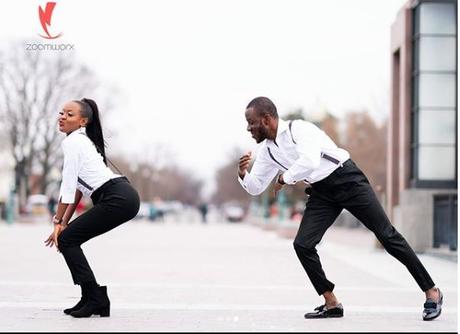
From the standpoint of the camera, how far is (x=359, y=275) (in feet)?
42.9

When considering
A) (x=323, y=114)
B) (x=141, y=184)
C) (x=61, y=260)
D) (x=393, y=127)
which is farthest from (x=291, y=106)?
(x=61, y=260)

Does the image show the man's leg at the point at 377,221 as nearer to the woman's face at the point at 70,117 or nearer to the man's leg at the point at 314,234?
the man's leg at the point at 314,234

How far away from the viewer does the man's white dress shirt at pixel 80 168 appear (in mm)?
7191

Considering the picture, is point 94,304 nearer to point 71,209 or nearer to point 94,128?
point 71,209

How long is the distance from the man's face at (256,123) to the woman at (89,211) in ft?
3.39

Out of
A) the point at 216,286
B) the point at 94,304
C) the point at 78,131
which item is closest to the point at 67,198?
the point at 78,131

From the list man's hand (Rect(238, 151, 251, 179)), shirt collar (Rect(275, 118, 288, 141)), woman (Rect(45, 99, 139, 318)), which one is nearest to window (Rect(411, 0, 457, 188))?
man's hand (Rect(238, 151, 251, 179))

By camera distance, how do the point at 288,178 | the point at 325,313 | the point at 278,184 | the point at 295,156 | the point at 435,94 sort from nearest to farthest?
1. the point at 288,178
2. the point at 278,184
3. the point at 295,156
4. the point at 325,313
5. the point at 435,94

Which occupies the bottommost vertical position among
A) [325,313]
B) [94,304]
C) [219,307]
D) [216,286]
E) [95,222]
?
[216,286]

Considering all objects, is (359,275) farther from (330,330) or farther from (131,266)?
(330,330)

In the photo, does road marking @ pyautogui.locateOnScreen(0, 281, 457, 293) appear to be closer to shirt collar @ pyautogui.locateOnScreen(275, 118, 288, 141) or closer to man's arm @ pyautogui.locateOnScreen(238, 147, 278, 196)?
man's arm @ pyautogui.locateOnScreen(238, 147, 278, 196)

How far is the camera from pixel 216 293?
9922 millimetres

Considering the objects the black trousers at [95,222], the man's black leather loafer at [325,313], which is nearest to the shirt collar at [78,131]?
the black trousers at [95,222]

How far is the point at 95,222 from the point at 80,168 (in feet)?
1.38
